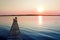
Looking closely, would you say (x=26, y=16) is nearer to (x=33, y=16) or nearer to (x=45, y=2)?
(x=33, y=16)

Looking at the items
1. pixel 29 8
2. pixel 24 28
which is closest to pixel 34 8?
pixel 29 8

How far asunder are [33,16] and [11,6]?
14.4 inches

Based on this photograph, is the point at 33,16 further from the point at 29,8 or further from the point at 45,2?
the point at 45,2

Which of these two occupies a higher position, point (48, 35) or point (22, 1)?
point (22, 1)

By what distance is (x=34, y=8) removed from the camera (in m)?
1.96

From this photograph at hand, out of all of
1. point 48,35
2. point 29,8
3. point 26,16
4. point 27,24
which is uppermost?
point 29,8

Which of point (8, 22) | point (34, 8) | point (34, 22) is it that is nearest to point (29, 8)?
point (34, 8)

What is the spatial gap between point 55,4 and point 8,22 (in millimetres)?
753

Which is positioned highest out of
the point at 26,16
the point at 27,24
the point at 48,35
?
the point at 26,16

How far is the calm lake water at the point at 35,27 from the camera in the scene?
186 centimetres

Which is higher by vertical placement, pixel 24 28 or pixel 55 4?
pixel 55 4

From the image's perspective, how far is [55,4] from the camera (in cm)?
Answer: 197

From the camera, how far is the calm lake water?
6.12ft

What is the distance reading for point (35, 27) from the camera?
1.93 meters
